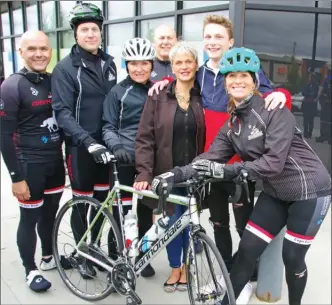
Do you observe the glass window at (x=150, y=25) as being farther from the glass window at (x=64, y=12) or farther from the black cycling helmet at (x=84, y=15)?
the black cycling helmet at (x=84, y=15)

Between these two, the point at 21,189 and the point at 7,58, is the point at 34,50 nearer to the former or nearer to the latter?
the point at 21,189

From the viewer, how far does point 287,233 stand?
2.26 m

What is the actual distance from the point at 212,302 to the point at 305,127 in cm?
385

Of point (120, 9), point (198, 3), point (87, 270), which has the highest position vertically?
point (120, 9)

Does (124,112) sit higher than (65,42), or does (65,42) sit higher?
(65,42)

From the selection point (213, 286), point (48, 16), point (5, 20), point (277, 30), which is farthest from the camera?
point (5, 20)

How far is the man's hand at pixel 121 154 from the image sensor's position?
8.75ft

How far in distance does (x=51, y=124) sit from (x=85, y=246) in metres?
0.96

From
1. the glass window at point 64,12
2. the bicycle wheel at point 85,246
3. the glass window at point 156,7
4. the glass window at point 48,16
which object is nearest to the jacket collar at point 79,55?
the bicycle wheel at point 85,246

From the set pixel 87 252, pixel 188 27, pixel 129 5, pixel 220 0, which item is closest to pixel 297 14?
pixel 220 0

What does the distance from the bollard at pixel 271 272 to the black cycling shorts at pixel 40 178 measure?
5.49ft

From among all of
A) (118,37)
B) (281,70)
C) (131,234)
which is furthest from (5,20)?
(131,234)

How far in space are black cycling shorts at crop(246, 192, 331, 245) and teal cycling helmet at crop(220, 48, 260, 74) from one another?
0.76 m

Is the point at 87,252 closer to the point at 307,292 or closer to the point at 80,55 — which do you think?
the point at 80,55
